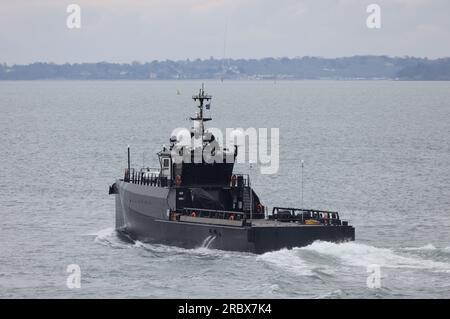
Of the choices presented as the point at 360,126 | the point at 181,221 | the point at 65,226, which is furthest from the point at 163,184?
the point at 360,126

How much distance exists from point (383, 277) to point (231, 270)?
24.2ft

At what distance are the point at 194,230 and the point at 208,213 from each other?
7.57ft

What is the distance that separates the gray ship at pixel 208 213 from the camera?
6550cm

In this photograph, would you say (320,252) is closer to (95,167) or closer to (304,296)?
(304,296)

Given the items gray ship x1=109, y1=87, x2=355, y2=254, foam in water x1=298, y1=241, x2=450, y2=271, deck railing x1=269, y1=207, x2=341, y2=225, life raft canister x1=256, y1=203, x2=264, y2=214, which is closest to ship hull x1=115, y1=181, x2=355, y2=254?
gray ship x1=109, y1=87, x2=355, y2=254

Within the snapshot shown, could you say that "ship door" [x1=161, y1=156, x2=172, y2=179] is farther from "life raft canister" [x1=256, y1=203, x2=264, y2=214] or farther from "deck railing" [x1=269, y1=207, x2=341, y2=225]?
"deck railing" [x1=269, y1=207, x2=341, y2=225]

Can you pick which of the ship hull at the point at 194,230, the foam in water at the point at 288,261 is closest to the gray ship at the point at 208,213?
the ship hull at the point at 194,230

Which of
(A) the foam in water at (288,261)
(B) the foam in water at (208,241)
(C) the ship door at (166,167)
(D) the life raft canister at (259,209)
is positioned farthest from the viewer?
(C) the ship door at (166,167)

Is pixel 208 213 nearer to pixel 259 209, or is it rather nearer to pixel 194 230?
pixel 194 230

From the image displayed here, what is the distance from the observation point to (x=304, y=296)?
185 feet

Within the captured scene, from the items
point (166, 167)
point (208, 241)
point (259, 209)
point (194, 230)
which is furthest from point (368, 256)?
point (166, 167)

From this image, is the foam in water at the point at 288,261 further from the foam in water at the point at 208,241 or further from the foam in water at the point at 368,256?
the foam in water at the point at 208,241

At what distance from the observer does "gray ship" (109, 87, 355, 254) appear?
2579 inches

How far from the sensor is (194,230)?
68500mm
